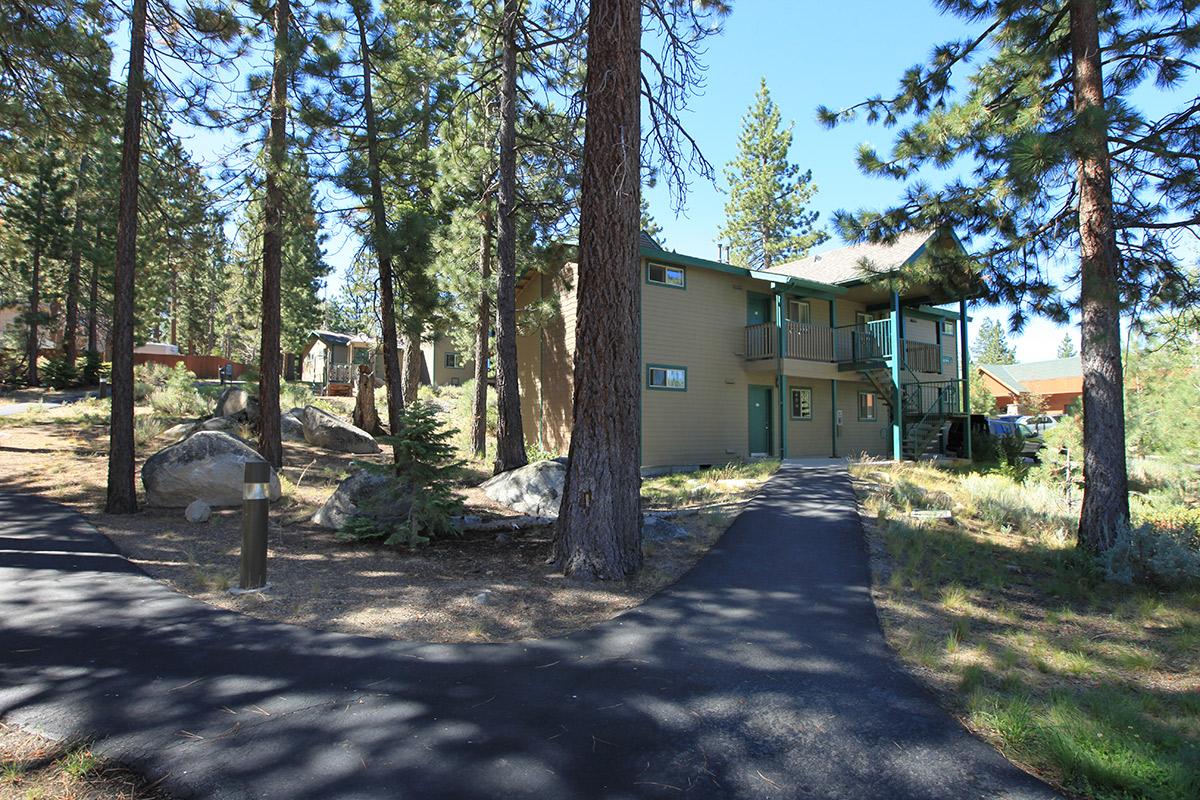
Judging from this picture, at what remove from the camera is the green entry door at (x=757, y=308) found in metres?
18.9

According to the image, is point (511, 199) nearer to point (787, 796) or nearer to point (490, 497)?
point (490, 497)

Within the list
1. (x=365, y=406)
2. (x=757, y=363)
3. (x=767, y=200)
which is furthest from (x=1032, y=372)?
(x=365, y=406)

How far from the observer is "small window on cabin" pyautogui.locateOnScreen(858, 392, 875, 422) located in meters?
21.7

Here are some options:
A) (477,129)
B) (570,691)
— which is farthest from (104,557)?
(477,129)

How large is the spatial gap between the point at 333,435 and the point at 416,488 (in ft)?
28.7

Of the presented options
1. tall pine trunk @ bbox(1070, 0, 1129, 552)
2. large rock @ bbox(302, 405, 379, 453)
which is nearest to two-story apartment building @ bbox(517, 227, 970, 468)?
large rock @ bbox(302, 405, 379, 453)

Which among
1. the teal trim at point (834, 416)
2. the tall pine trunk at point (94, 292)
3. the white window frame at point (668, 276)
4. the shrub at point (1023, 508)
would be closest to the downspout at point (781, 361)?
the white window frame at point (668, 276)

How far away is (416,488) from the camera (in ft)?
23.7

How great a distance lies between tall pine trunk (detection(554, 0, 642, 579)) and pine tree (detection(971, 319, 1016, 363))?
340 feet

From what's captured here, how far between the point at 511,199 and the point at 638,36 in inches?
280

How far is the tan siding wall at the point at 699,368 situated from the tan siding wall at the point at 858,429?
3.70 meters

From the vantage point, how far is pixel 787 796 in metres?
2.61

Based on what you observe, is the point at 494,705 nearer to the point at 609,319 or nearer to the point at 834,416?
the point at 609,319

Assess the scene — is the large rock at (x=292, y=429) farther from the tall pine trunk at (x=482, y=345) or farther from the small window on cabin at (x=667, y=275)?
the small window on cabin at (x=667, y=275)
